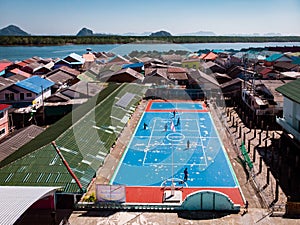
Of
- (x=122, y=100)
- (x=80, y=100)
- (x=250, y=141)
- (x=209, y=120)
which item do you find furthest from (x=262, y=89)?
(x=80, y=100)

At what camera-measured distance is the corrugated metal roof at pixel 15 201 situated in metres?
7.08

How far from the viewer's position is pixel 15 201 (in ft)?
25.9

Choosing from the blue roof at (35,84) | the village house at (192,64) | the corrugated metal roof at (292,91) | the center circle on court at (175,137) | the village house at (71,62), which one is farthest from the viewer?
the village house at (71,62)

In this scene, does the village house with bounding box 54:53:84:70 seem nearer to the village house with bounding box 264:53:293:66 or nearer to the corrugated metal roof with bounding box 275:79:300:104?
the village house with bounding box 264:53:293:66

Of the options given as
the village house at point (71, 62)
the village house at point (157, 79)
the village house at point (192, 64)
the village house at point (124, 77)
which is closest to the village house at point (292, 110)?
the village house at point (157, 79)

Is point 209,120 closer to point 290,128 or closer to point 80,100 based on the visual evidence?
point 290,128

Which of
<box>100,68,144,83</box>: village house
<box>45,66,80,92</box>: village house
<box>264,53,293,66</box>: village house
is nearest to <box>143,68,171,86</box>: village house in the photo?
<box>100,68,144,83</box>: village house

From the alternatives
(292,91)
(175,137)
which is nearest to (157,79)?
(175,137)

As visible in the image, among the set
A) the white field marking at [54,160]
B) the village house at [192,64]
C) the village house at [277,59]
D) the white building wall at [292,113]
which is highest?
the village house at [277,59]

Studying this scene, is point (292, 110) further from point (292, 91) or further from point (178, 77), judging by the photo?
point (178, 77)

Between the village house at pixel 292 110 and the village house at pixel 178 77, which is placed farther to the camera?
the village house at pixel 178 77

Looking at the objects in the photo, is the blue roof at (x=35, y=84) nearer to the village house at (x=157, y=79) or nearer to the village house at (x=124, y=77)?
the village house at (x=124, y=77)

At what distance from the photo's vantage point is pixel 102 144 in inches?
603

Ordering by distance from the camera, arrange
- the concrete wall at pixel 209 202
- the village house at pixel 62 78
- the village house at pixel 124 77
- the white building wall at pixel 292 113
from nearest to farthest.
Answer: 1. the concrete wall at pixel 209 202
2. the white building wall at pixel 292 113
3. the village house at pixel 62 78
4. the village house at pixel 124 77
